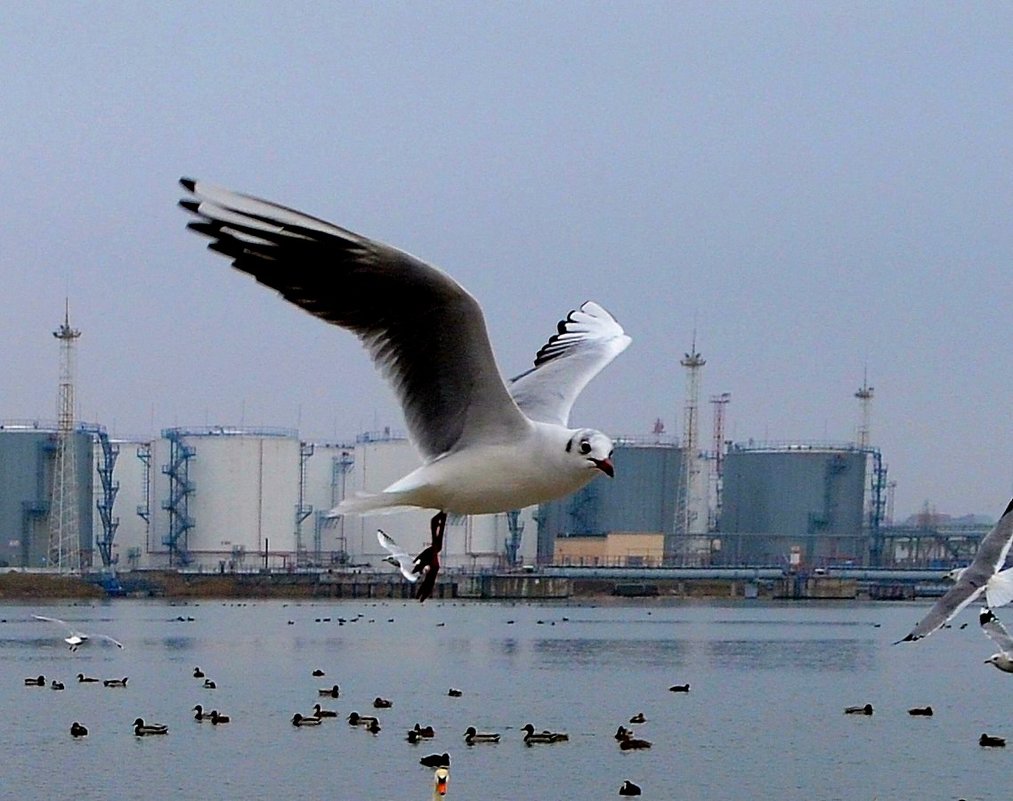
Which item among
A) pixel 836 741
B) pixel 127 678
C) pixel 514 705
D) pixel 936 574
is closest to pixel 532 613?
pixel 936 574

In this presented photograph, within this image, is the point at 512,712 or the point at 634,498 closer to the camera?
the point at 512,712

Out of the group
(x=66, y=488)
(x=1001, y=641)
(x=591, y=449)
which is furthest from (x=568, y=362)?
(x=66, y=488)

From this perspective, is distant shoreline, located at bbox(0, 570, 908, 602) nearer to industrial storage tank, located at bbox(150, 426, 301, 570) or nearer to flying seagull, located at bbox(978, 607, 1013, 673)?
industrial storage tank, located at bbox(150, 426, 301, 570)

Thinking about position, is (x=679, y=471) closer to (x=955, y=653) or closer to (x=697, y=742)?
(x=955, y=653)

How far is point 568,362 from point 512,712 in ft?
146

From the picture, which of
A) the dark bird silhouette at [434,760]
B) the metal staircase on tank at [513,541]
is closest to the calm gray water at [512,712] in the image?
the dark bird silhouette at [434,760]

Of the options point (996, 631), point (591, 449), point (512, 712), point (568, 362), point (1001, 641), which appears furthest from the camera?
point (512, 712)

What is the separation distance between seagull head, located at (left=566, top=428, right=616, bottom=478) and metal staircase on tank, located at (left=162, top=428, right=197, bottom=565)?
402 feet

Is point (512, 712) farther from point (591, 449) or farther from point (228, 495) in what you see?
point (228, 495)

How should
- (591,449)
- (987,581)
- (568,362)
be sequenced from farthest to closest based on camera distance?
(987,581)
(568,362)
(591,449)

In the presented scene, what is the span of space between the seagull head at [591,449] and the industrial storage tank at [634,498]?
430 feet

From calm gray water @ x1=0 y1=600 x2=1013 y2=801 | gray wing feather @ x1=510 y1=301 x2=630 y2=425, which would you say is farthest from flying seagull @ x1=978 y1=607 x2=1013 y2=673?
calm gray water @ x1=0 y1=600 x2=1013 y2=801

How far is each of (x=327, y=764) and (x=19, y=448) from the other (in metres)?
88.8

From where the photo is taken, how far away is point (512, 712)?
5622 centimetres
